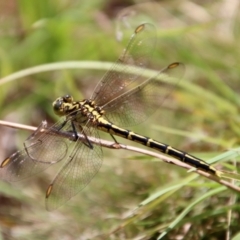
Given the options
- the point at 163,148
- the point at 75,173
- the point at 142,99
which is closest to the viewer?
the point at 75,173

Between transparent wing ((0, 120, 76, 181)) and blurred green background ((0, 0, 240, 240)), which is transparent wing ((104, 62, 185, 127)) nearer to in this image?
blurred green background ((0, 0, 240, 240))

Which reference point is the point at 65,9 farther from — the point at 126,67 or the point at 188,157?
the point at 188,157

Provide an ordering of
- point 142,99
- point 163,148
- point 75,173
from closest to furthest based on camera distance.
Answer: point 75,173
point 163,148
point 142,99

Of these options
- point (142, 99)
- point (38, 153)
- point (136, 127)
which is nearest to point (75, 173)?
point (38, 153)

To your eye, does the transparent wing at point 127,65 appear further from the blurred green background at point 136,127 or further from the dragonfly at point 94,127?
the blurred green background at point 136,127

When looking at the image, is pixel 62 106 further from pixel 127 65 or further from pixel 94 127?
pixel 127 65

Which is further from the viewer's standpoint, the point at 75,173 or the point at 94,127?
the point at 94,127
